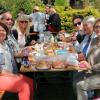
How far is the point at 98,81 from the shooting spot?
478 centimetres

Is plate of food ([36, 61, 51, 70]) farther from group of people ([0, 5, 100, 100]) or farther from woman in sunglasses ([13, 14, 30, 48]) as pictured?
woman in sunglasses ([13, 14, 30, 48])

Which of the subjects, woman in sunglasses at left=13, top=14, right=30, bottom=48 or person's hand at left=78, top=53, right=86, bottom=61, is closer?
person's hand at left=78, top=53, right=86, bottom=61

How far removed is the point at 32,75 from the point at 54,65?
1190 millimetres

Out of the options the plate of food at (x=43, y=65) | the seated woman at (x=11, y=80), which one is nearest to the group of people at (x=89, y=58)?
the plate of food at (x=43, y=65)

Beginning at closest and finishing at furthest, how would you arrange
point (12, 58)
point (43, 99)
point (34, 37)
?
point (12, 58) < point (43, 99) < point (34, 37)

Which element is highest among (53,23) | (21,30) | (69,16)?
(21,30)

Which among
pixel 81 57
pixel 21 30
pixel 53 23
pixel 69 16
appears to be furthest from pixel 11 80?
pixel 69 16

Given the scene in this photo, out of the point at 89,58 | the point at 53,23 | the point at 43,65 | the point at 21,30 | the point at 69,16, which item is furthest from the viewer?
the point at 69,16

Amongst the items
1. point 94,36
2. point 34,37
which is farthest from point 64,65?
point 34,37

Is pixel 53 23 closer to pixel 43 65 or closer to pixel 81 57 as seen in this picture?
pixel 81 57

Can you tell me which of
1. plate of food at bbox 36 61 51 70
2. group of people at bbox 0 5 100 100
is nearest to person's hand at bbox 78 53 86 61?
group of people at bbox 0 5 100 100

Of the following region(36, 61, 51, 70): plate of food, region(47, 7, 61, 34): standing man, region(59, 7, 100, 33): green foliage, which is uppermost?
region(36, 61, 51, 70): plate of food

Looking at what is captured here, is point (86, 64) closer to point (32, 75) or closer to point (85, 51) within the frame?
point (85, 51)

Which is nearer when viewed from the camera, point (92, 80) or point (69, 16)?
point (92, 80)
